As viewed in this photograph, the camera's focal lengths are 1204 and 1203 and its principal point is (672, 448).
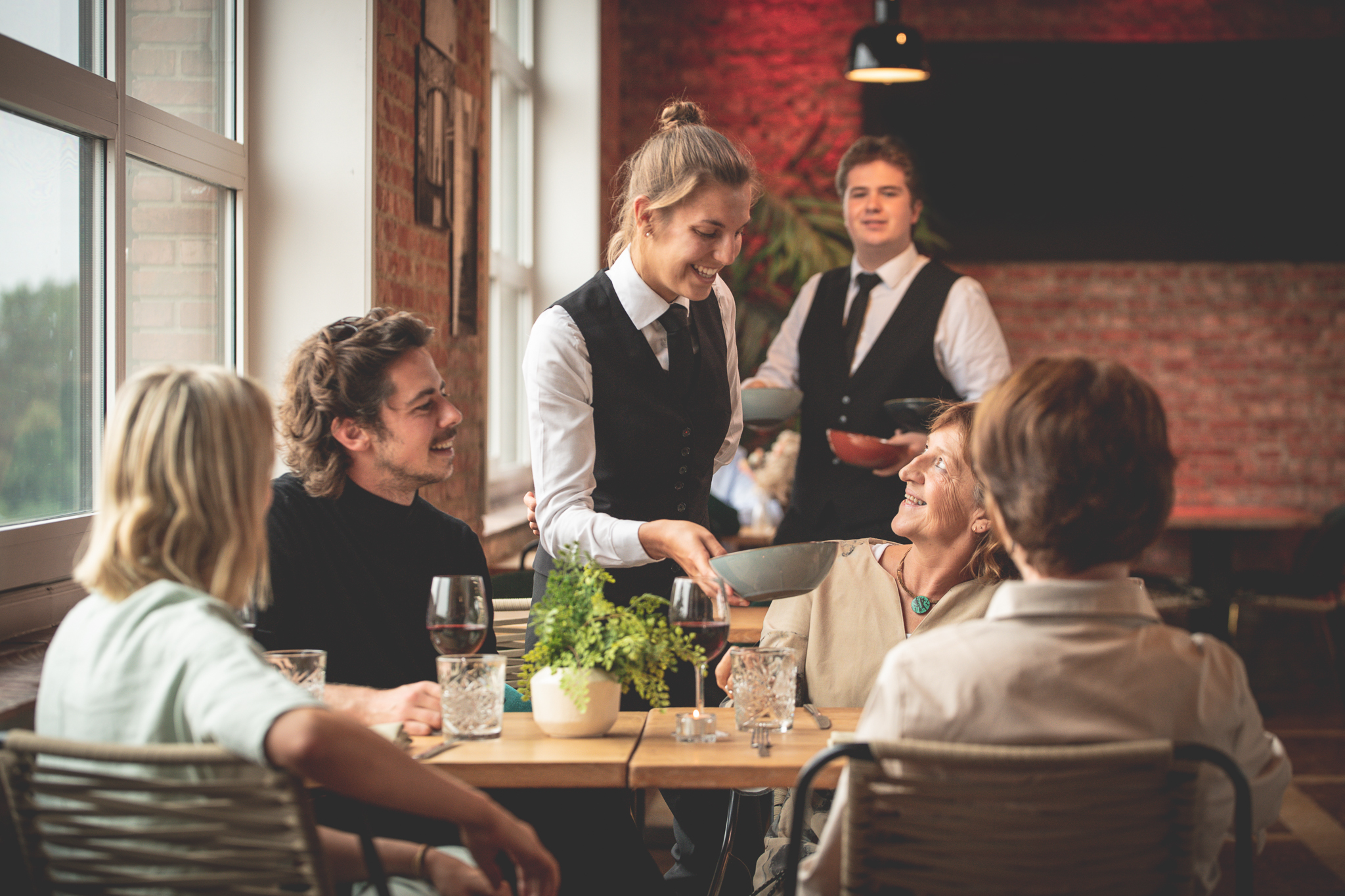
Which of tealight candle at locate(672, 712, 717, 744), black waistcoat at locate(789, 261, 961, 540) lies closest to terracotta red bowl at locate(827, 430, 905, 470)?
black waistcoat at locate(789, 261, 961, 540)

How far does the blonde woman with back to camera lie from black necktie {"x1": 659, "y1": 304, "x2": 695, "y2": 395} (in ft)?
3.57

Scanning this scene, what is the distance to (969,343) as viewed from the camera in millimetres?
3307

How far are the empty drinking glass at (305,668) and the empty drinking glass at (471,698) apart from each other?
157 mm

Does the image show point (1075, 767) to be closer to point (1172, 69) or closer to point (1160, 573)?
point (1160, 573)

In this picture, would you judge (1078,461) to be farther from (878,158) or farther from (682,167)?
(878,158)

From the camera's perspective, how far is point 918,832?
3.72 ft

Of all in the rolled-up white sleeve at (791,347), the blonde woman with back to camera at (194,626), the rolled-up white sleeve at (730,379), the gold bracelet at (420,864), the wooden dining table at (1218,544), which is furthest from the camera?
the wooden dining table at (1218,544)

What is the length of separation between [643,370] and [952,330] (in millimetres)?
1437

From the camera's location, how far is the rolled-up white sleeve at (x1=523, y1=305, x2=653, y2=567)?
201cm

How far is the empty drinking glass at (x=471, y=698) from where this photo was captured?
156cm

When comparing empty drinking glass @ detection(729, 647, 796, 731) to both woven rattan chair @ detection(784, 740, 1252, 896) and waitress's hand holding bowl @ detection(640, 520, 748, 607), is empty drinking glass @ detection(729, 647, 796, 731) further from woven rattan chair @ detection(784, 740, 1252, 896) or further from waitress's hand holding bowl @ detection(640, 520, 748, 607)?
woven rattan chair @ detection(784, 740, 1252, 896)

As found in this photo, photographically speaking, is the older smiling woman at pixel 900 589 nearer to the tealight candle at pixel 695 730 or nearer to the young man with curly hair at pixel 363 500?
the tealight candle at pixel 695 730

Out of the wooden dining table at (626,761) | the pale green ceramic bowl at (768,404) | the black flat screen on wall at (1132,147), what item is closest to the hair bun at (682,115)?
the pale green ceramic bowl at (768,404)

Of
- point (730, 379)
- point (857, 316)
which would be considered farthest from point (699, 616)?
point (857, 316)
